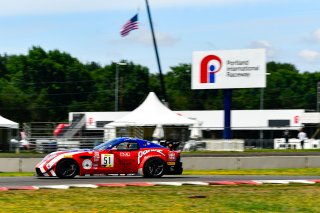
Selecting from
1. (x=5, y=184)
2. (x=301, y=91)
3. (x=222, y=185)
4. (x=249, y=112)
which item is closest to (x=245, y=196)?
(x=222, y=185)

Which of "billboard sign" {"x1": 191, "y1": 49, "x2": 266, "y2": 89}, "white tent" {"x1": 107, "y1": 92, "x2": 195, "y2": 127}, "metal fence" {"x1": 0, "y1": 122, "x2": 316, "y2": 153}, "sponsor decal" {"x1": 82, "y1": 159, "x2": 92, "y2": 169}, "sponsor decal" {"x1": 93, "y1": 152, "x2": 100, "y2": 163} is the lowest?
"sponsor decal" {"x1": 82, "y1": 159, "x2": 92, "y2": 169}

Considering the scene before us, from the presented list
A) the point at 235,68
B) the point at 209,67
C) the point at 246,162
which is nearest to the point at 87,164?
the point at 246,162

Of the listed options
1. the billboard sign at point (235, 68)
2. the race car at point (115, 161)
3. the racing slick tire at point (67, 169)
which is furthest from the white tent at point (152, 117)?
the racing slick tire at point (67, 169)

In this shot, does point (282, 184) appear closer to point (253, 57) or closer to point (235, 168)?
point (235, 168)

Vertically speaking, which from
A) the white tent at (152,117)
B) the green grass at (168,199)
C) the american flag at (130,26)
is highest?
the american flag at (130,26)

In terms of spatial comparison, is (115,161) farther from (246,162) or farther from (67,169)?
(246,162)

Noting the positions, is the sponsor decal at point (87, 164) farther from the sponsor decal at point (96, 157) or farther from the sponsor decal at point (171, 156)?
the sponsor decal at point (171, 156)

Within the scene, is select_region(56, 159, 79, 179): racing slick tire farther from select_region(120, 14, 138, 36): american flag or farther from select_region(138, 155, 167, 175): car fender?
select_region(120, 14, 138, 36): american flag

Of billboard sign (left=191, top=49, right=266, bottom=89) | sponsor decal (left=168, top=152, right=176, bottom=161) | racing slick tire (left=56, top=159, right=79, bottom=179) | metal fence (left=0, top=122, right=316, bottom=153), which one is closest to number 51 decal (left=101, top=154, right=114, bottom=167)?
racing slick tire (left=56, top=159, right=79, bottom=179)

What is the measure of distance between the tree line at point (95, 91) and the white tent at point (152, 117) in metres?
55.4

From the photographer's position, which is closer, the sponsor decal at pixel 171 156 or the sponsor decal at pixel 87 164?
the sponsor decal at pixel 87 164

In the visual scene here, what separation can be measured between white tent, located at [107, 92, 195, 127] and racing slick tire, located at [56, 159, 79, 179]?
19145 millimetres

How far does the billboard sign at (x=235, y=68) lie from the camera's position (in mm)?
43125

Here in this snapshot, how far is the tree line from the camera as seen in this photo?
333ft
